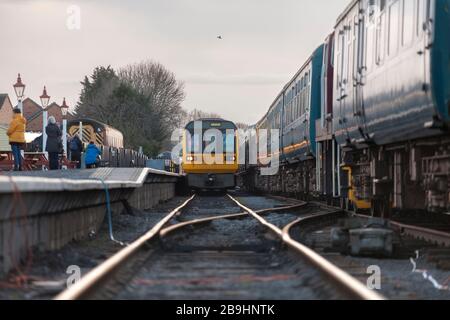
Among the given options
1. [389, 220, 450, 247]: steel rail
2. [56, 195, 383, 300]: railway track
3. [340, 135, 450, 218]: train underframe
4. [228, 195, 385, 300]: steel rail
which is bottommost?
[56, 195, 383, 300]: railway track

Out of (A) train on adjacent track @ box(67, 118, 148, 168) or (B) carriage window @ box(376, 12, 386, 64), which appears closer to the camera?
(B) carriage window @ box(376, 12, 386, 64)

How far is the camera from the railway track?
7207 millimetres

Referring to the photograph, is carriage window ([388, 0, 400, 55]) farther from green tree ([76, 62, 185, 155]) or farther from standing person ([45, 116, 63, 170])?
green tree ([76, 62, 185, 155])

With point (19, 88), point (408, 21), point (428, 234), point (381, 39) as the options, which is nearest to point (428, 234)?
point (428, 234)

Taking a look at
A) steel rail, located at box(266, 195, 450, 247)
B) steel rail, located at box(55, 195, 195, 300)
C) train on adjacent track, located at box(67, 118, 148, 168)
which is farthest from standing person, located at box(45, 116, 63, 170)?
train on adjacent track, located at box(67, 118, 148, 168)

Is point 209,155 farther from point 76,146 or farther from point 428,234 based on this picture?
point 428,234

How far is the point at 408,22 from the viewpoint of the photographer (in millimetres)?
11273

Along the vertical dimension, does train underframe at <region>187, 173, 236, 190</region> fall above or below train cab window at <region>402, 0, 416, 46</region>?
below

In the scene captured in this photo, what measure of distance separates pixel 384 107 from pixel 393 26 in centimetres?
125

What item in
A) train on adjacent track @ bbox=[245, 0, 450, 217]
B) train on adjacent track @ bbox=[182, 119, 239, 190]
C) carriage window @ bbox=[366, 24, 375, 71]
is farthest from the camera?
train on adjacent track @ bbox=[182, 119, 239, 190]

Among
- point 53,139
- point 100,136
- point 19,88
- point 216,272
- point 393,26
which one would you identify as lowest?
point 216,272

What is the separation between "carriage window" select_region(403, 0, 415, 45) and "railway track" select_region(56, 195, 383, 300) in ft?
9.25
